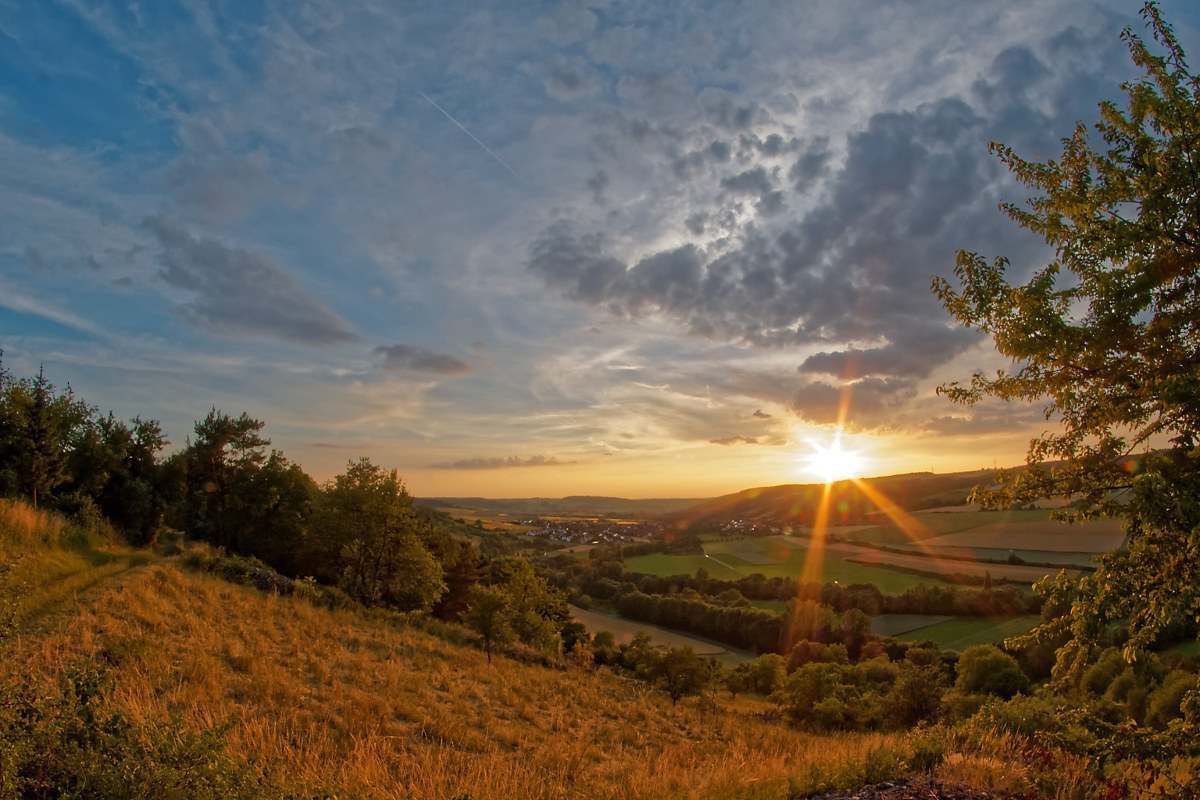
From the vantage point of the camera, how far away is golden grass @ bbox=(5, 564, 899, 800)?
25.6 feet

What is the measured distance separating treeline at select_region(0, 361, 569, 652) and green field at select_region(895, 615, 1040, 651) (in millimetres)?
43858

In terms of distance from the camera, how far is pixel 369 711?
10734mm

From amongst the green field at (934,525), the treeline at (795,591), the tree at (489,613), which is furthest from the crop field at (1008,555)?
the tree at (489,613)

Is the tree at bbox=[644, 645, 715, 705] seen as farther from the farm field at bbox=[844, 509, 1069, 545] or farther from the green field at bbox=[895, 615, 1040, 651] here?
Result: the farm field at bbox=[844, 509, 1069, 545]

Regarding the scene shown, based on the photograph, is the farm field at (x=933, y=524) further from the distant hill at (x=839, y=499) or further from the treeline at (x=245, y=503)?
the treeline at (x=245, y=503)

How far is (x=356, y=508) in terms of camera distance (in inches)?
1291

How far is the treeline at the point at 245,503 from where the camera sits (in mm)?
25734

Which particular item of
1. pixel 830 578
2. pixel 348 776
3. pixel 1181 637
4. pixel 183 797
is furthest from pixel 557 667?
pixel 830 578

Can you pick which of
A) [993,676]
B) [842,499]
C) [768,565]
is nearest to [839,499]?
[842,499]

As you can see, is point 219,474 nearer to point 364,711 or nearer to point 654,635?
point 364,711

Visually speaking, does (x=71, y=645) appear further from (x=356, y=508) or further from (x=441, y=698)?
(x=356, y=508)

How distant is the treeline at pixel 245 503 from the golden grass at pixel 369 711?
32.9 feet

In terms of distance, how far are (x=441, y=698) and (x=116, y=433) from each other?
103 ft

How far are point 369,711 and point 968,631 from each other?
68.4m
